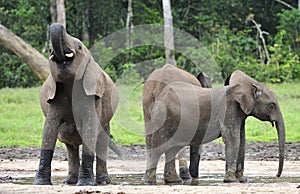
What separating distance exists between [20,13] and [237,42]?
26.3 feet

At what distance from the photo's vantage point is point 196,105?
1126 centimetres

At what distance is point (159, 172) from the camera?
540 inches

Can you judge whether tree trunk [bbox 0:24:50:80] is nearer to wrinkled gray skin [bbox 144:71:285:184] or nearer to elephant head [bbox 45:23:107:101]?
wrinkled gray skin [bbox 144:71:285:184]

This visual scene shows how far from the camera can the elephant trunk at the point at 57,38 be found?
9242 mm

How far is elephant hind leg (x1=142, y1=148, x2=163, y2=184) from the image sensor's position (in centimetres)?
1085

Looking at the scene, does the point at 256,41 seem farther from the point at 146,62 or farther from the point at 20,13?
the point at 20,13

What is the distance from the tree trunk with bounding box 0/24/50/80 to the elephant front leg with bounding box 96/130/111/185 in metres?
12.7

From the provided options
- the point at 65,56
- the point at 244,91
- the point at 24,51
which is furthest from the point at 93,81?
the point at 24,51

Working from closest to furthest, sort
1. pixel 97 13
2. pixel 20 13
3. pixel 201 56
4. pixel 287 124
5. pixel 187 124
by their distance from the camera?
pixel 187 124 < pixel 287 124 < pixel 201 56 < pixel 20 13 < pixel 97 13

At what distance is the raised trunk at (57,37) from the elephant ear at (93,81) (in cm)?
76

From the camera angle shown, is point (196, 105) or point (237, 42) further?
point (237, 42)

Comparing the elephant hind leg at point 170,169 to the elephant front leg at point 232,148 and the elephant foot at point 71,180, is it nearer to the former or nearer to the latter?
the elephant front leg at point 232,148

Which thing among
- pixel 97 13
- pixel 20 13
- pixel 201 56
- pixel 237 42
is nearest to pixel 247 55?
pixel 237 42

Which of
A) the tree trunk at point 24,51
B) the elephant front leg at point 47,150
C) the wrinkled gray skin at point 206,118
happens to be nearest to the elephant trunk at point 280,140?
the wrinkled gray skin at point 206,118
